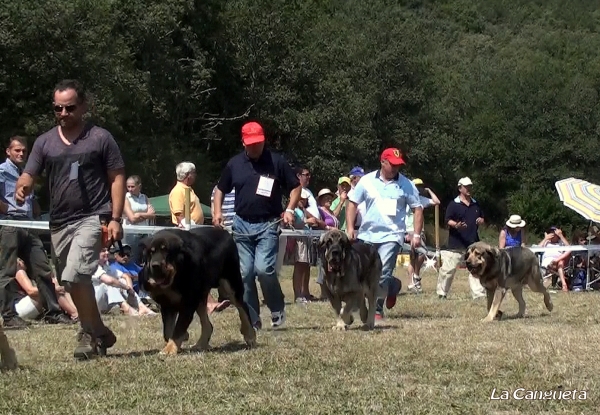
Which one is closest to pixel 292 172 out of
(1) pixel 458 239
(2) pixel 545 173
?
(1) pixel 458 239

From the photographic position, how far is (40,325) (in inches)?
435

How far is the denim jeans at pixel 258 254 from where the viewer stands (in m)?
9.24

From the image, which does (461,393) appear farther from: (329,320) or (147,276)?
(329,320)

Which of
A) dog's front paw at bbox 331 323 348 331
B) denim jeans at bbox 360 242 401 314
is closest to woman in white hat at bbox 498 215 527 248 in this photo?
denim jeans at bbox 360 242 401 314

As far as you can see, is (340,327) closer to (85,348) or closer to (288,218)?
(288,218)

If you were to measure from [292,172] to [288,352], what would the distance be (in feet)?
7.93

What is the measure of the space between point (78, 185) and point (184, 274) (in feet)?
3.62

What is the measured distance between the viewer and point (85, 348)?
7219 millimetres

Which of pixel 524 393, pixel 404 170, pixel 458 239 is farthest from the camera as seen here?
pixel 404 170

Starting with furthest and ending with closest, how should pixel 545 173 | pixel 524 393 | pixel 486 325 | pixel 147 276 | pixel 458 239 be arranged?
pixel 545 173 < pixel 458 239 < pixel 486 325 < pixel 147 276 < pixel 524 393

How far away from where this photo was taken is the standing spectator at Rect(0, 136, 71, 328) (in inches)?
419

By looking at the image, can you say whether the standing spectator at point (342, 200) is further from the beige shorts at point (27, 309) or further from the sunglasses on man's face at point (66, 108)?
the sunglasses on man's face at point (66, 108)

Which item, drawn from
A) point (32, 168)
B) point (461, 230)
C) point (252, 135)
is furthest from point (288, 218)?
point (461, 230)

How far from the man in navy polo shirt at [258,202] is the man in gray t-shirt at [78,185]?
232 centimetres
